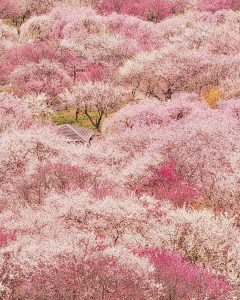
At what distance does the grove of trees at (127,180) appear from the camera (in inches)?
408

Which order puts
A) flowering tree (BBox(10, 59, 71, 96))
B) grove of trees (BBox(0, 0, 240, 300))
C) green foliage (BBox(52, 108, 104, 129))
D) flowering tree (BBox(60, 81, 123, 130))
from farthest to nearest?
flowering tree (BBox(10, 59, 71, 96))
green foliage (BBox(52, 108, 104, 129))
flowering tree (BBox(60, 81, 123, 130))
grove of trees (BBox(0, 0, 240, 300))

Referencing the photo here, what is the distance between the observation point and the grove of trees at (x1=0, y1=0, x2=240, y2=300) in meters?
10.4

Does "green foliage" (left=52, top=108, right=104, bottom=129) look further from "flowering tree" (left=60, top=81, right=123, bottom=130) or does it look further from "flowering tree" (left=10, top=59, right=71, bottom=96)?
"flowering tree" (left=60, top=81, right=123, bottom=130)

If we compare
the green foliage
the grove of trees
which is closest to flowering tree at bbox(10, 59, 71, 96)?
the grove of trees

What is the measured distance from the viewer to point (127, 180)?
68.4 ft

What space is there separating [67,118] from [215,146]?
82.8ft

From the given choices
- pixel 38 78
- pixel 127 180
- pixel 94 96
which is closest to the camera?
pixel 127 180

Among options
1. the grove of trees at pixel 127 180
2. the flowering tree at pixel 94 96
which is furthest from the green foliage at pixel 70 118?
the flowering tree at pixel 94 96

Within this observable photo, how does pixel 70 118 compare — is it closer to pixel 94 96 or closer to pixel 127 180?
pixel 94 96

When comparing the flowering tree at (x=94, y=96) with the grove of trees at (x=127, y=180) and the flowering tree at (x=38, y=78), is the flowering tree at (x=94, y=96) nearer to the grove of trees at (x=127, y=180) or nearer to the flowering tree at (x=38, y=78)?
the grove of trees at (x=127, y=180)

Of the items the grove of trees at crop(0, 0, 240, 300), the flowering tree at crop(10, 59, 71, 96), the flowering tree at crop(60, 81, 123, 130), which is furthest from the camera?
the flowering tree at crop(10, 59, 71, 96)

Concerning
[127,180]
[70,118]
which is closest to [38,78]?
[70,118]

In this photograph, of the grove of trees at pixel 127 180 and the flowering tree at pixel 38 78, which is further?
the flowering tree at pixel 38 78

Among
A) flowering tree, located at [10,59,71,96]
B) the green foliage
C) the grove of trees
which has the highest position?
the grove of trees
